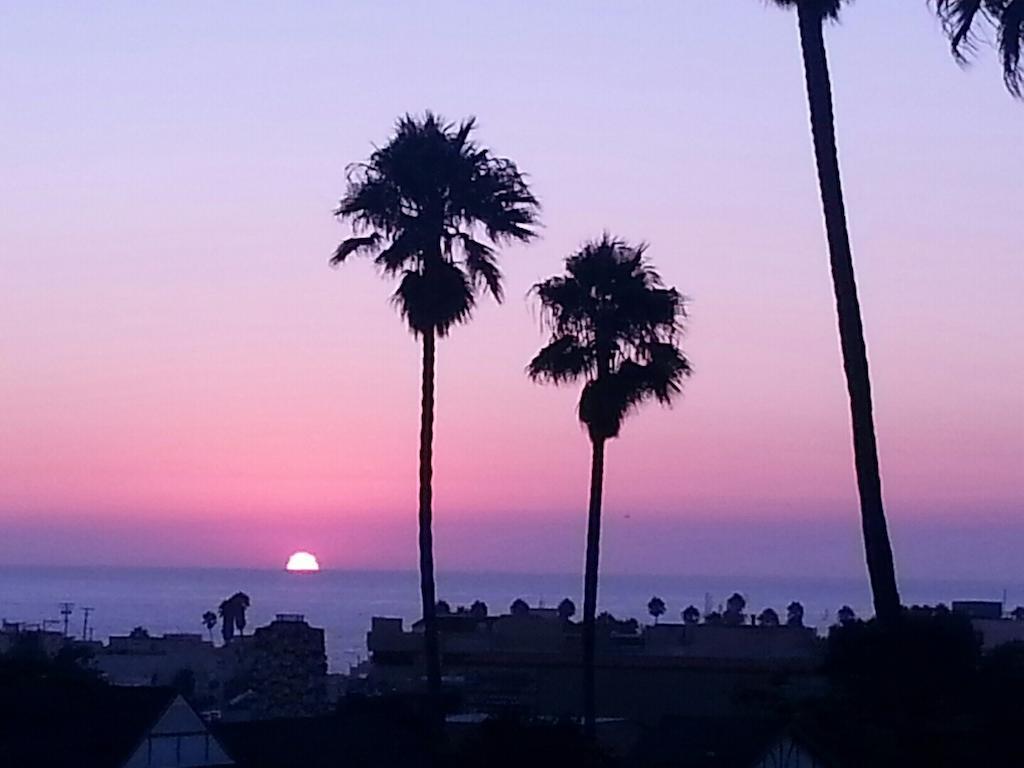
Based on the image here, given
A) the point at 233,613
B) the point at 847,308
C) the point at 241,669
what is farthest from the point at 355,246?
the point at 233,613

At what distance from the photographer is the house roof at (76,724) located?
32062 millimetres

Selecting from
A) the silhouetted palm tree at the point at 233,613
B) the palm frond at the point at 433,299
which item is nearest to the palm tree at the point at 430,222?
the palm frond at the point at 433,299

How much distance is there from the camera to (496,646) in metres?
58.9

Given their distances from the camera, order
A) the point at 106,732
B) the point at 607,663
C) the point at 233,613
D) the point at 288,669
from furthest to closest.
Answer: the point at 233,613, the point at 288,669, the point at 607,663, the point at 106,732

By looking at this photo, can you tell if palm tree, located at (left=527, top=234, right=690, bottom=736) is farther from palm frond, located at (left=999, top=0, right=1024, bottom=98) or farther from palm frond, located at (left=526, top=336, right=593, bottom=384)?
palm frond, located at (left=999, top=0, right=1024, bottom=98)

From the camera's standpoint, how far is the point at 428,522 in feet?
114

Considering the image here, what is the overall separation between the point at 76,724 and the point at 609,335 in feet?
38.7

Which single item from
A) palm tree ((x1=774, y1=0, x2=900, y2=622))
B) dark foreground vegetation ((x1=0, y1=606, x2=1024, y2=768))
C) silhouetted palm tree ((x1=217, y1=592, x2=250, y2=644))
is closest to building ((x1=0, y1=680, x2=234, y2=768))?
dark foreground vegetation ((x1=0, y1=606, x2=1024, y2=768))

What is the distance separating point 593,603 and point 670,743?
9.59 ft

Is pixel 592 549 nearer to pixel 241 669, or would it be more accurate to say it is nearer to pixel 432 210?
pixel 432 210

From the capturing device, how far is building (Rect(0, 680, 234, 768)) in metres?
32.2

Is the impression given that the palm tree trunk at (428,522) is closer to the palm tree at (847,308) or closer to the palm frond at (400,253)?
the palm frond at (400,253)

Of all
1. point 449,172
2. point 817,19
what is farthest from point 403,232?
point 817,19

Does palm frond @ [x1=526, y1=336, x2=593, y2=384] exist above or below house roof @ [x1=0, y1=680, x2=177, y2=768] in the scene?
above
